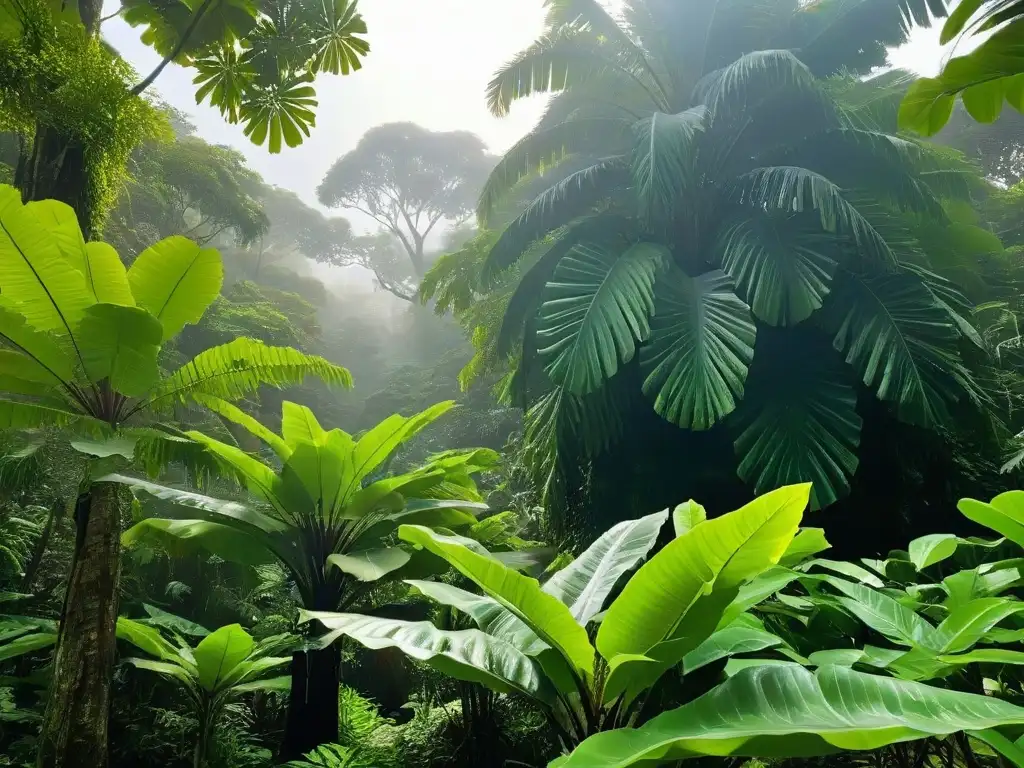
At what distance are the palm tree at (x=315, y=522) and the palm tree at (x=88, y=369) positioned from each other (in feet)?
0.77

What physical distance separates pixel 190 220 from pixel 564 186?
16.4 meters

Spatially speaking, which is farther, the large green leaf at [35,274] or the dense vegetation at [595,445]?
the large green leaf at [35,274]

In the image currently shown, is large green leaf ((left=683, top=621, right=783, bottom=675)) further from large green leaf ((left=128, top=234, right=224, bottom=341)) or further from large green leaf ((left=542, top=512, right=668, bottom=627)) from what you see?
large green leaf ((left=128, top=234, right=224, bottom=341))

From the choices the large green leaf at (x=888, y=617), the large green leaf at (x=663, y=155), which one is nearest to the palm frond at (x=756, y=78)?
the large green leaf at (x=663, y=155)

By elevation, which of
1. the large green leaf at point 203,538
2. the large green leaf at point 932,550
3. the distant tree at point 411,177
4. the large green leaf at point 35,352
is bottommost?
the large green leaf at point 932,550

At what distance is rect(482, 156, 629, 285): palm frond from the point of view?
391 centimetres

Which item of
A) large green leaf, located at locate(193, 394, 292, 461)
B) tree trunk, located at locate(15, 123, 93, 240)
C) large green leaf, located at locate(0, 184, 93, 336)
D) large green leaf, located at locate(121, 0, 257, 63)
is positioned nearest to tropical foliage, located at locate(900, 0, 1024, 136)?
large green leaf, located at locate(193, 394, 292, 461)

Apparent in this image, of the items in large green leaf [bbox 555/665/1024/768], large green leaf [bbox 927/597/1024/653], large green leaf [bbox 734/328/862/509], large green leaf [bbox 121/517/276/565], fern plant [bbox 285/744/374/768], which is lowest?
fern plant [bbox 285/744/374/768]

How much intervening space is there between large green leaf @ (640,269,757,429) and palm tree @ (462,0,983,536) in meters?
0.01

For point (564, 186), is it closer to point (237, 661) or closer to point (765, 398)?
point (765, 398)

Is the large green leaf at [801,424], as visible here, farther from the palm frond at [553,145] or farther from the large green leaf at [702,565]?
the palm frond at [553,145]

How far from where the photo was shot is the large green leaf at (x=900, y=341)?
2.64 meters

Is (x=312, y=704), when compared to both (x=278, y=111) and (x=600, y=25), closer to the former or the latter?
(x=278, y=111)

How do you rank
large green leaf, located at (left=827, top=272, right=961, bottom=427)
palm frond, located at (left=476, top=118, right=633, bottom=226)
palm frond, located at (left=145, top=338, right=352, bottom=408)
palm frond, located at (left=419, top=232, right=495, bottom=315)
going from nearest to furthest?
1. palm frond, located at (left=145, top=338, right=352, bottom=408)
2. large green leaf, located at (left=827, top=272, right=961, bottom=427)
3. palm frond, located at (left=476, top=118, right=633, bottom=226)
4. palm frond, located at (left=419, top=232, right=495, bottom=315)
